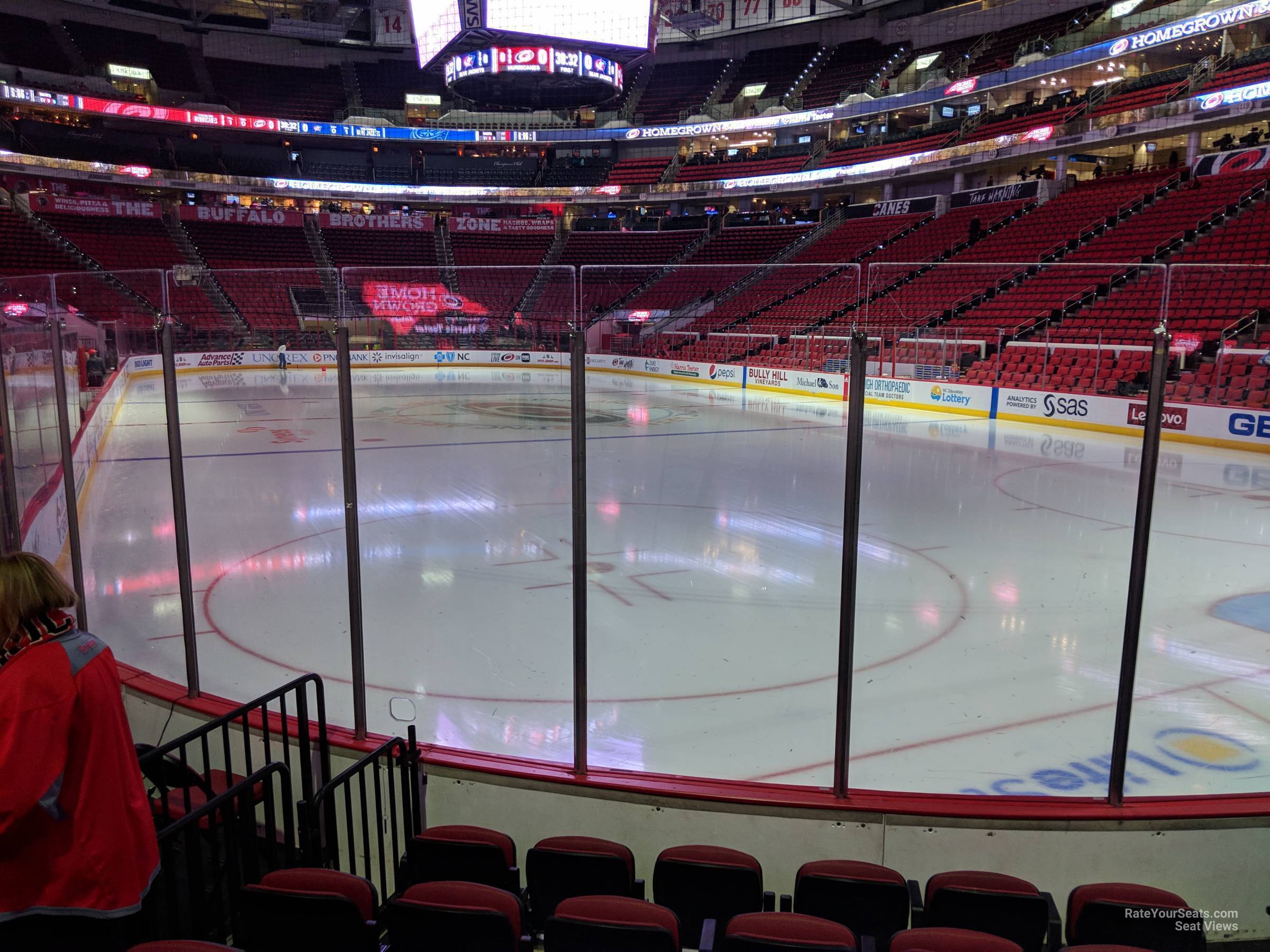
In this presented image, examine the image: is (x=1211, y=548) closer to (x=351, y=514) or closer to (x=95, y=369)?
(x=351, y=514)

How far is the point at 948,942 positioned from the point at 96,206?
4155 cm

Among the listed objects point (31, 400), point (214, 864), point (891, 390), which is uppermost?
point (31, 400)

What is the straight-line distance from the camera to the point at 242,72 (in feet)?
133

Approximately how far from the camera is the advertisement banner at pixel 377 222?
40.7m

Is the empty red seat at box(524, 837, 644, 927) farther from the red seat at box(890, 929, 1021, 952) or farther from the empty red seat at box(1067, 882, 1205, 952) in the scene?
the empty red seat at box(1067, 882, 1205, 952)

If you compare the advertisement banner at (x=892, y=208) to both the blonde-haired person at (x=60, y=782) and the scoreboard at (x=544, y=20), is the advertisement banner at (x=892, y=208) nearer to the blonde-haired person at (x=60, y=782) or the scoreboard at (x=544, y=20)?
the scoreboard at (x=544, y=20)

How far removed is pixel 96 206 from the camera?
35.3 meters

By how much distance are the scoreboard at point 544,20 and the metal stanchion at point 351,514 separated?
16014 millimetres

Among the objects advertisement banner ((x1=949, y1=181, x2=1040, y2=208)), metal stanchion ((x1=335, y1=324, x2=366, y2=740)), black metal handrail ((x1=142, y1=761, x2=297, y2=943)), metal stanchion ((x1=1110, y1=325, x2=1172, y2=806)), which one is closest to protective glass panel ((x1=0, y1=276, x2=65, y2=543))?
metal stanchion ((x1=335, y1=324, x2=366, y2=740))

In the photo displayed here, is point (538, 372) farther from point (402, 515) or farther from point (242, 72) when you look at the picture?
point (242, 72)

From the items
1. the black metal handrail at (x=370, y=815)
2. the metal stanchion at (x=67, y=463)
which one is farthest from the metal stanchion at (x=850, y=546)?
the metal stanchion at (x=67, y=463)

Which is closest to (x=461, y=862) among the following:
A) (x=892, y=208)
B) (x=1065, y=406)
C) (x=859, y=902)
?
(x=859, y=902)

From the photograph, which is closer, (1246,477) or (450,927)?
(450,927)

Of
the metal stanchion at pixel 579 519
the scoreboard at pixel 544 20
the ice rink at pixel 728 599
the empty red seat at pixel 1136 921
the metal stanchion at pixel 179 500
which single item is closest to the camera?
the empty red seat at pixel 1136 921
